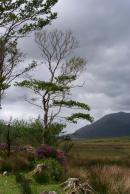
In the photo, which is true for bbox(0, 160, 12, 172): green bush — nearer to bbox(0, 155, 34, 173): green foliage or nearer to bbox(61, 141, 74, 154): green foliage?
bbox(0, 155, 34, 173): green foliage

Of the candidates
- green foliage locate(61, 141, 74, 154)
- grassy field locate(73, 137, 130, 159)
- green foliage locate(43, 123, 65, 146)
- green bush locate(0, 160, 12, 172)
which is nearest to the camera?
green bush locate(0, 160, 12, 172)

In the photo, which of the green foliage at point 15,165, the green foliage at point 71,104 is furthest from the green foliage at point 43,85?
the green foliage at point 15,165

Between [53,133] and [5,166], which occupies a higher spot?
[53,133]

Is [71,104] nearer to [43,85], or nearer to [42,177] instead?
[43,85]

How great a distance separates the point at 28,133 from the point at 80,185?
3152 centimetres

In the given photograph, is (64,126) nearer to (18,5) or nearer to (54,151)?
(54,151)

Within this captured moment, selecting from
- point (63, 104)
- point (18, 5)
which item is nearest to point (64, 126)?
point (63, 104)

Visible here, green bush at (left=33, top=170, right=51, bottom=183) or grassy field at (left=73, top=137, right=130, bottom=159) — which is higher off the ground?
grassy field at (left=73, top=137, right=130, bottom=159)

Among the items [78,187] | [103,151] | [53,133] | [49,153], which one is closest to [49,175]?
[78,187]

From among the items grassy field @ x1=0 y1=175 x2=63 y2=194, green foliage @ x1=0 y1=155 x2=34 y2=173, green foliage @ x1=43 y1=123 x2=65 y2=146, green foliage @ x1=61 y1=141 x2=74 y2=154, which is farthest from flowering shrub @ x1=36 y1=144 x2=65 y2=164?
green foliage @ x1=43 y1=123 x2=65 y2=146

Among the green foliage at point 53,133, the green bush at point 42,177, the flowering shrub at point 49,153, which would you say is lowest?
the green bush at point 42,177

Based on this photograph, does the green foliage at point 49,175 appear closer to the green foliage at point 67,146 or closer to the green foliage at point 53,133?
the green foliage at point 67,146

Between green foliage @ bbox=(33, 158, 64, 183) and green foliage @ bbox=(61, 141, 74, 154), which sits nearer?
green foliage @ bbox=(33, 158, 64, 183)

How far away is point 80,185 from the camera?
13.7 m
